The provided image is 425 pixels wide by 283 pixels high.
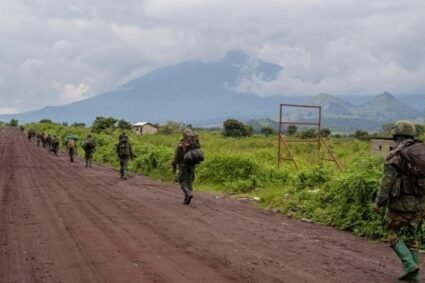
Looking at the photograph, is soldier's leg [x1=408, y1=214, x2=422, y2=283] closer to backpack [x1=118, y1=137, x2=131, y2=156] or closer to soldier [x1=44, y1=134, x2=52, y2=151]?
backpack [x1=118, y1=137, x2=131, y2=156]

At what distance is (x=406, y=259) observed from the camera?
7.27 metres

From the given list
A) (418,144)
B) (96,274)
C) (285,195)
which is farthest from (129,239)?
(285,195)

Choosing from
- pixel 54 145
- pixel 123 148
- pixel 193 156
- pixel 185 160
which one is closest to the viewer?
pixel 193 156

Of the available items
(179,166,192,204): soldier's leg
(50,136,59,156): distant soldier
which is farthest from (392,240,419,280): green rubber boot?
(50,136,59,156): distant soldier

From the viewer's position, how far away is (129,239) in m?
9.85

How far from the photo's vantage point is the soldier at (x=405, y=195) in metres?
7.23

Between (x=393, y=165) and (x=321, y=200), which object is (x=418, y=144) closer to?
(x=393, y=165)

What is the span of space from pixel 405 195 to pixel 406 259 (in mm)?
845

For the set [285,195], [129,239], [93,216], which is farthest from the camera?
[285,195]

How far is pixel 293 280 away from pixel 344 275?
89 cm

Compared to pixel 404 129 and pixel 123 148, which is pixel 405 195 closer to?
pixel 404 129

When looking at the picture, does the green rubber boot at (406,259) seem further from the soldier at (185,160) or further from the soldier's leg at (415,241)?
the soldier at (185,160)

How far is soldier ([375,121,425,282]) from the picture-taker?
7230 millimetres

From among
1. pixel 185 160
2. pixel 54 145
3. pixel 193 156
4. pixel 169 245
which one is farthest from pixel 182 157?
pixel 54 145
